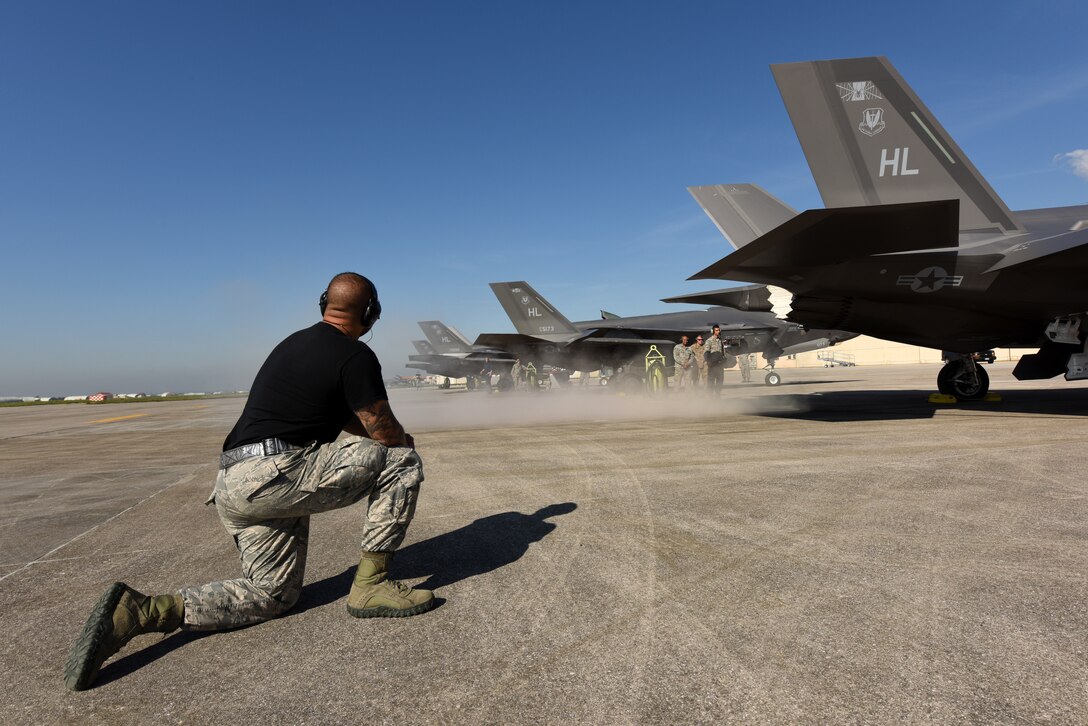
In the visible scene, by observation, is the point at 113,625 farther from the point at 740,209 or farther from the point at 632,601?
the point at 740,209

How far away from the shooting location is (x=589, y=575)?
9.34ft

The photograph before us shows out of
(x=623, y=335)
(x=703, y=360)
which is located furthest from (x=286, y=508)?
(x=623, y=335)

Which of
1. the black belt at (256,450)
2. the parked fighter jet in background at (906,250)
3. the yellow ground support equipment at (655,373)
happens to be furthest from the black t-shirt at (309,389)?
the yellow ground support equipment at (655,373)

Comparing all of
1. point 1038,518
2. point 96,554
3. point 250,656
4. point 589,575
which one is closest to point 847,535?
point 1038,518

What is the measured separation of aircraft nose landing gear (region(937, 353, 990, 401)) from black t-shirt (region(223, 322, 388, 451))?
41.7ft

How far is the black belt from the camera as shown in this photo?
2438 millimetres

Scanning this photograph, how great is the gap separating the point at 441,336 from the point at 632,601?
43.8 m

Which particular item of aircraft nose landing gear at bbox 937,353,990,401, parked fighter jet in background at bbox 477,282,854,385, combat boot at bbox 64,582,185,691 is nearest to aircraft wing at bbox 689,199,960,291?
aircraft nose landing gear at bbox 937,353,990,401

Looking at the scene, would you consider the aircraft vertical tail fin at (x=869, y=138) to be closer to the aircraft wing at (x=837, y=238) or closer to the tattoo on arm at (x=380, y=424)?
the aircraft wing at (x=837, y=238)

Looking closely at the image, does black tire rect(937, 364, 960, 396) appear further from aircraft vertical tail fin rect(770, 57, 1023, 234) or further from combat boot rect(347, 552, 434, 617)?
combat boot rect(347, 552, 434, 617)

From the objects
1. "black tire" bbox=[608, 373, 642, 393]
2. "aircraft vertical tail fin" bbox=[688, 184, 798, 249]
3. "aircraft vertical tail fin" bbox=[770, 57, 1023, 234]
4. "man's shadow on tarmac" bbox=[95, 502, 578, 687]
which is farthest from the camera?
Result: "black tire" bbox=[608, 373, 642, 393]

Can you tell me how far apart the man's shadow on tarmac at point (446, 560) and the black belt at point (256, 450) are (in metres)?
0.76

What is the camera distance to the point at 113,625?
6.64ft

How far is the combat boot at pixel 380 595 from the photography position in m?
2.47
